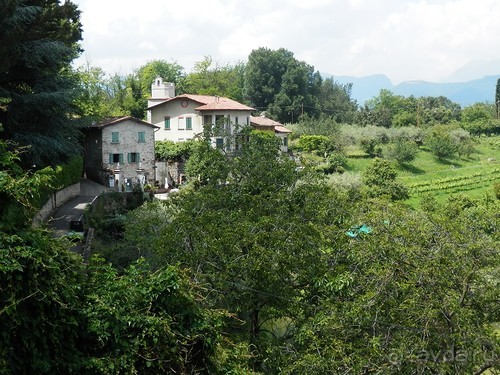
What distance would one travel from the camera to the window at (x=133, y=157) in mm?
44500

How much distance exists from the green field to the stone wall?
24220 millimetres

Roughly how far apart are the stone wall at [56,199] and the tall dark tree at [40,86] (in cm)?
264

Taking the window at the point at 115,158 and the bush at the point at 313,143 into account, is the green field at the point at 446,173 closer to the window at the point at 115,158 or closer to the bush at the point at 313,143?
the bush at the point at 313,143

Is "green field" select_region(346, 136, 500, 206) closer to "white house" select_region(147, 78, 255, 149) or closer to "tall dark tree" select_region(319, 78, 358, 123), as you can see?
"white house" select_region(147, 78, 255, 149)

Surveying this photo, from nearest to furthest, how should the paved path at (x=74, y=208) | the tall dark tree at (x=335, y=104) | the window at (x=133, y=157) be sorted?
the paved path at (x=74, y=208) → the window at (x=133, y=157) → the tall dark tree at (x=335, y=104)

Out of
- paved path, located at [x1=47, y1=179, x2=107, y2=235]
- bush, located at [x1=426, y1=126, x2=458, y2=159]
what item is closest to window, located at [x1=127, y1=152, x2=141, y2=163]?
paved path, located at [x1=47, y1=179, x2=107, y2=235]

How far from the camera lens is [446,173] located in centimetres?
5888

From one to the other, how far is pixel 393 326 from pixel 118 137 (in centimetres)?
3521

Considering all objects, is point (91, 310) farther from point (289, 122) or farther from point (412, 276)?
point (289, 122)

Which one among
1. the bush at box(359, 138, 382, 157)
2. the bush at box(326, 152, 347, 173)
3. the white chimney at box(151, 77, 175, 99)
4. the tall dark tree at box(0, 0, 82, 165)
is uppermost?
the white chimney at box(151, 77, 175, 99)

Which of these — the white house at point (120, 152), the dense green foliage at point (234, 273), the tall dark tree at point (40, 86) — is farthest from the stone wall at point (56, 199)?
the white house at point (120, 152)

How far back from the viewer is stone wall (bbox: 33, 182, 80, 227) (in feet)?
88.1

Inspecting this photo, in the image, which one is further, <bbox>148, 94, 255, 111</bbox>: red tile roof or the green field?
<bbox>148, 94, 255, 111</bbox>: red tile roof

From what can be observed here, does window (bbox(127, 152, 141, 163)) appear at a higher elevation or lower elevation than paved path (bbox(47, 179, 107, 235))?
higher
